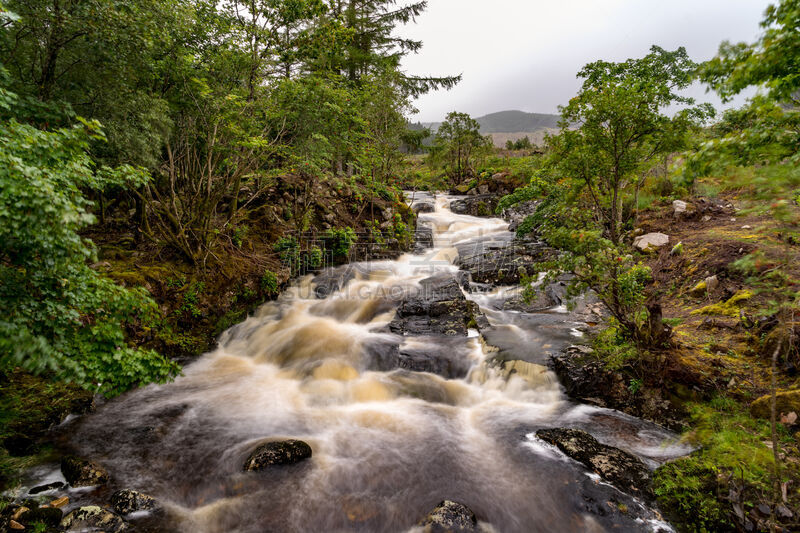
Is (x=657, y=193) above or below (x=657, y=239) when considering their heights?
above

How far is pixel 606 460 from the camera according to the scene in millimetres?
4699

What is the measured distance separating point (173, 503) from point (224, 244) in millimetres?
7611

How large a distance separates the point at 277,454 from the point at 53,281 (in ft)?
12.1

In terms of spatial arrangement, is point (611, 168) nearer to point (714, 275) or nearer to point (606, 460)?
point (714, 275)

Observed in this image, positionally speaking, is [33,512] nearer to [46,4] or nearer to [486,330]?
[46,4]

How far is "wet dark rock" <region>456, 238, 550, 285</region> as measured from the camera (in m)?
12.8

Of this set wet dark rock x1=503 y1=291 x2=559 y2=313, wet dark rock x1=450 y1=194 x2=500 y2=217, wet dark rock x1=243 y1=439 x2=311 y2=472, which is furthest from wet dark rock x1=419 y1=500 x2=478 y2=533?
wet dark rock x1=450 y1=194 x2=500 y2=217

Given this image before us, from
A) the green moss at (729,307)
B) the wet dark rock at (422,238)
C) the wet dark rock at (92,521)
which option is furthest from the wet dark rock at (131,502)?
the wet dark rock at (422,238)

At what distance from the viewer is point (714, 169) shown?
3260 millimetres

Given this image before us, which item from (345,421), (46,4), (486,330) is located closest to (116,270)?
(46,4)

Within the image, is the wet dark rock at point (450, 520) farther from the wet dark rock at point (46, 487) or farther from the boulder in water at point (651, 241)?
the boulder in water at point (651, 241)

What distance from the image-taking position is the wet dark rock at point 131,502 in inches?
159

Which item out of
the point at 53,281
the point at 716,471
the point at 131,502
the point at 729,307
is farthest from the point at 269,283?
the point at 729,307

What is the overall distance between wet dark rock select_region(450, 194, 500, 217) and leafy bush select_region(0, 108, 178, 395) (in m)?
23.0
